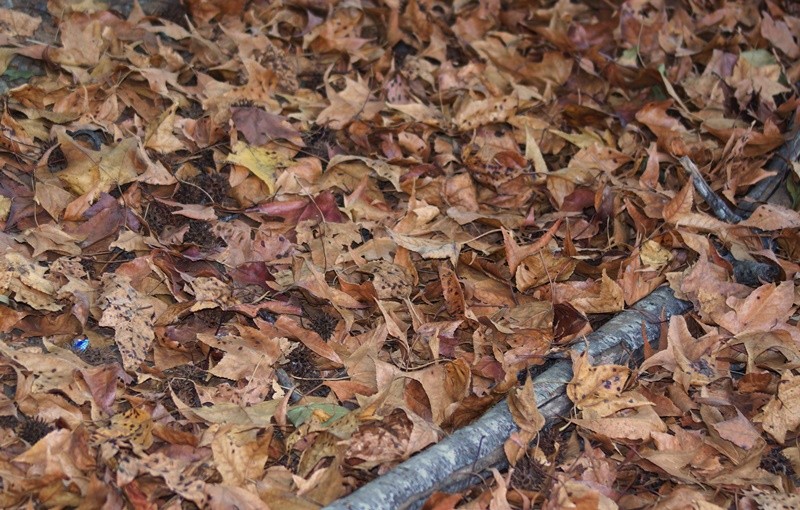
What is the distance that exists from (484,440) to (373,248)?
832 mm

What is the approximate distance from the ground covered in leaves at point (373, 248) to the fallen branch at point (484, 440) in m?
0.05

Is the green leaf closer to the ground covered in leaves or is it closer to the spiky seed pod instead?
the ground covered in leaves

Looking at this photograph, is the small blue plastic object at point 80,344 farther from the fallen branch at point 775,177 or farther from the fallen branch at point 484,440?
the fallen branch at point 775,177

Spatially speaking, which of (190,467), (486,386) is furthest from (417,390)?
(190,467)

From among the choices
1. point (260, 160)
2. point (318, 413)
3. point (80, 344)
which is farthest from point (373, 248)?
point (80, 344)

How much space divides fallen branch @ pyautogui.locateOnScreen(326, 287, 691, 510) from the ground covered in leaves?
0.16 ft

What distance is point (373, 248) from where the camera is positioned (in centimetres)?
271

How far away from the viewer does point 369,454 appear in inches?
82.4

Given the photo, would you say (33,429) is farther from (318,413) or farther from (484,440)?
(484,440)

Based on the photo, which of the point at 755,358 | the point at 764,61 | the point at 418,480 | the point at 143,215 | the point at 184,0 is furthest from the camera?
the point at 764,61

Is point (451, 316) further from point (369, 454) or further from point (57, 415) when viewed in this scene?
point (57, 415)

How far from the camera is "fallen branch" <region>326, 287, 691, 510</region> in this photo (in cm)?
195

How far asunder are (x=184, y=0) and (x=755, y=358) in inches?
101

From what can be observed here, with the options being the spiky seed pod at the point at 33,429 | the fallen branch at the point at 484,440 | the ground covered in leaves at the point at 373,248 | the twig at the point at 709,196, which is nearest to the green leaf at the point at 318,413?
the ground covered in leaves at the point at 373,248
